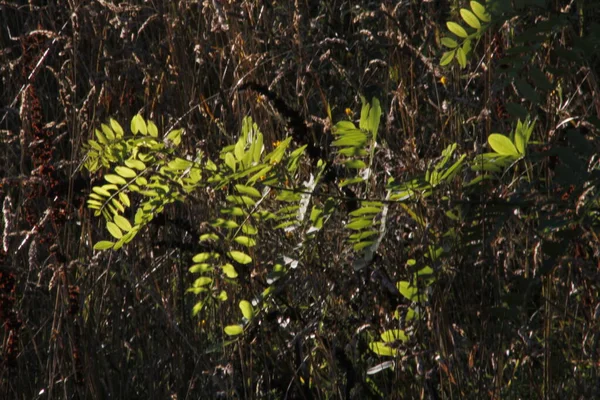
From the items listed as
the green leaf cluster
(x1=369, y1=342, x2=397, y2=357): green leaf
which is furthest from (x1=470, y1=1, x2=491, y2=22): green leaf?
(x1=369, y1=342, x2=397, y2=357): green leaf

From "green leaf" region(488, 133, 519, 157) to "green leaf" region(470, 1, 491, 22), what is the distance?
29 cm

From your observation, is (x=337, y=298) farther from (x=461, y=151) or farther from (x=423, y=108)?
(x=423, y=108)

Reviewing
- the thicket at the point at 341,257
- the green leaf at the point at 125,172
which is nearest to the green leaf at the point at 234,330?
the thicket at the point at 341,257

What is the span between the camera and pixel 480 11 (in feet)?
6.05

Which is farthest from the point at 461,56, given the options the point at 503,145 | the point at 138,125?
the point at 138,125

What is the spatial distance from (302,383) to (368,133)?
63 centimetres

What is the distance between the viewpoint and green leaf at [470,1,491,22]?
1834 mm

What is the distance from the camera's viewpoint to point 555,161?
214cm

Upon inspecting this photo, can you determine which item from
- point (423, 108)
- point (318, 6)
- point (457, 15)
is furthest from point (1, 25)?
point (457, 15)

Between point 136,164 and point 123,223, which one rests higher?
point 136,164

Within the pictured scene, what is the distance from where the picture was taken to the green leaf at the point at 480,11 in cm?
183

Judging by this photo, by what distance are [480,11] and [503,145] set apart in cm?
33

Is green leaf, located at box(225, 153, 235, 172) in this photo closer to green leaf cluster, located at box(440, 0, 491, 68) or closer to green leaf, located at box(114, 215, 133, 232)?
green leaf, located at box(114, 215, 133, 232)

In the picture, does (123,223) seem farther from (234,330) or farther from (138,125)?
(234,330)
